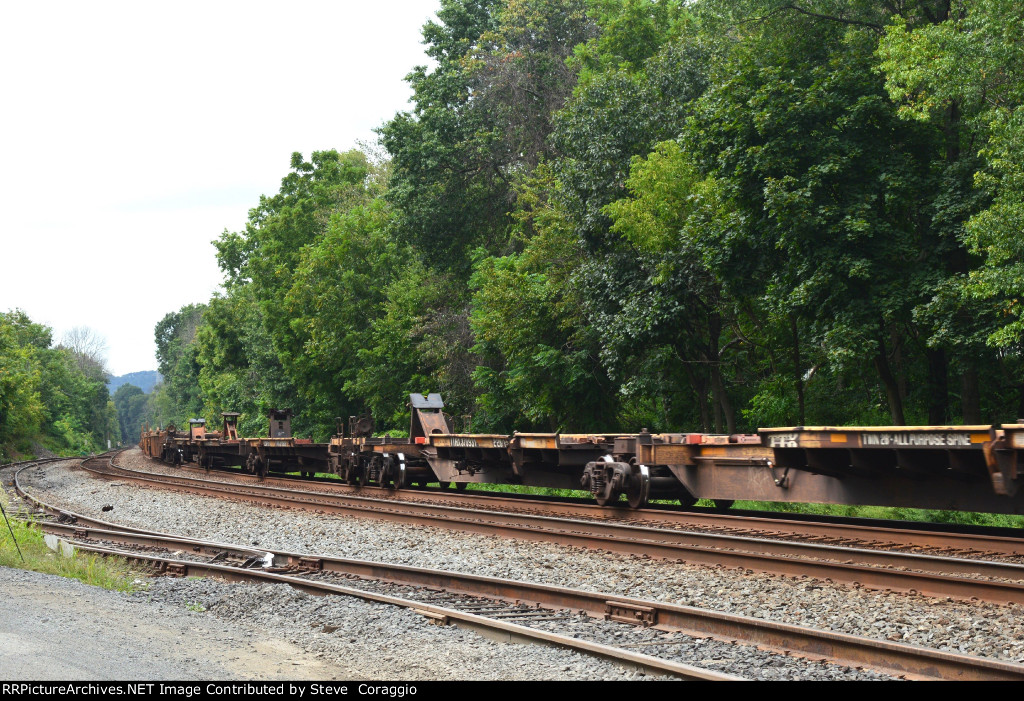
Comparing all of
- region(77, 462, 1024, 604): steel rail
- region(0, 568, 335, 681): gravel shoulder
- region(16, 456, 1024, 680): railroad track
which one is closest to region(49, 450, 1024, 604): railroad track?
region(77, 462, 1024, 604): steel rail

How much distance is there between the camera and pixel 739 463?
12.9 metres

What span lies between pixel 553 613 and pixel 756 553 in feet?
9.72

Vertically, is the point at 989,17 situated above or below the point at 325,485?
above

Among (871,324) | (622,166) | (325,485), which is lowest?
(325,485)

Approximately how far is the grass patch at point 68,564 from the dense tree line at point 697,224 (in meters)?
13.7

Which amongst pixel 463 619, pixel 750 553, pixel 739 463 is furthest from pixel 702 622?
pixel 739 463

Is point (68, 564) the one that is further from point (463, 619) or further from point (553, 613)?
point (553, 613)

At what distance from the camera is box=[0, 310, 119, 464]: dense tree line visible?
60.0 metres

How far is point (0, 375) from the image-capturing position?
54.9 meters

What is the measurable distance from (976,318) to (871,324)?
6.19 ft

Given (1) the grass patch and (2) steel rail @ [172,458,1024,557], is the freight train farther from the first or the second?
(1) the grass patch

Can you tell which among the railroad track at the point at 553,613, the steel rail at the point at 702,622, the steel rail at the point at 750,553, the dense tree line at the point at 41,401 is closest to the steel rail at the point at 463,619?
the railroad track at the point at 553,613
